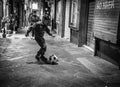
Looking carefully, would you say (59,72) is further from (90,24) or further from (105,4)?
(90,24)

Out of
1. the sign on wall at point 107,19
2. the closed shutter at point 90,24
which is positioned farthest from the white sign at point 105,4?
the closed shutter at point 90,24

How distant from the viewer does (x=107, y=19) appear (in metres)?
8.84

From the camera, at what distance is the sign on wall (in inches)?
316

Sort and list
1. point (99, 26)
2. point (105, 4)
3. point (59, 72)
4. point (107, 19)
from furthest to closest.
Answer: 1. point (99, 26)
2. point (105, 4)
3. point (107, 19)
4. point (59, 72)

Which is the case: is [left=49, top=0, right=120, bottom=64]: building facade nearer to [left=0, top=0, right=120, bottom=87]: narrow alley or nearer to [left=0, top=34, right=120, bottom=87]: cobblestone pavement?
[left=0, top=0, right=120, bottom=87]: narrow alley

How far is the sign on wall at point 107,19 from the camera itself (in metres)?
8.02

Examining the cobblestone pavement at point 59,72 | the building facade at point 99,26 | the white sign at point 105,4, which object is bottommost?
the cobblestone pavement at point 59,72

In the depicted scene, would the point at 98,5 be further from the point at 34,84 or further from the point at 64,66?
the point at 34,84

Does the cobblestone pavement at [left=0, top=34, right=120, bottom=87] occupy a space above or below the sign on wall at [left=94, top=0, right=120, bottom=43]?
below

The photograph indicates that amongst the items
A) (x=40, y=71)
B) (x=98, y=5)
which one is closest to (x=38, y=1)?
(x=98, y=5)

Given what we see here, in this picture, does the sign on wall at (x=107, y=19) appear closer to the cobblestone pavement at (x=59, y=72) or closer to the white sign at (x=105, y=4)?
the white sign at (x=105, y=4)

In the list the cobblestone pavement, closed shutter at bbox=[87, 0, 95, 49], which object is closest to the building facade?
closed shutter at bbox=[87, 0, 95, 49]

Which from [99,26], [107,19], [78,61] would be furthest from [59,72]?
[99,26]

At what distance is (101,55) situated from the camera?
10.1 metres
